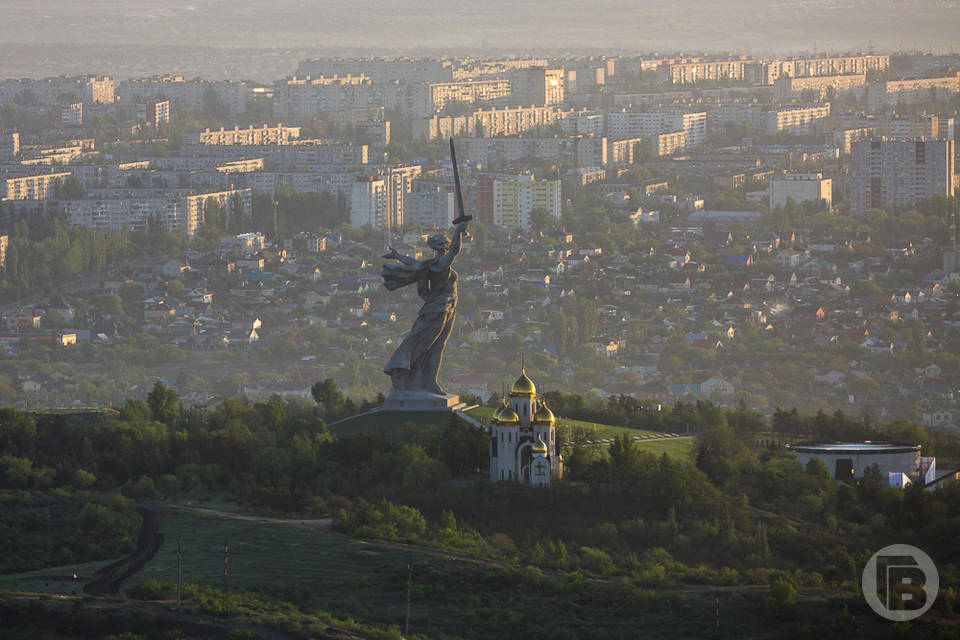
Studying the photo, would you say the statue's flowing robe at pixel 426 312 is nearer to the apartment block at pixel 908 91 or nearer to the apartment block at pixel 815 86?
the apartment block at pixel 908 91

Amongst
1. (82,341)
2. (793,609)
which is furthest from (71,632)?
(82,341)

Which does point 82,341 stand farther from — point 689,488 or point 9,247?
point 689,488

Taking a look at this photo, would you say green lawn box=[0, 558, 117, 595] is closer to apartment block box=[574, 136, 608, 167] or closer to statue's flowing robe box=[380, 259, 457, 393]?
statue's flowing robe box=[380, 259, 457, 393]

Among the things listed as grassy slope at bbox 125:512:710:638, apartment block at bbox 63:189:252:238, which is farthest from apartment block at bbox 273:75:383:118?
grassy slope at bbox 125:512:710:638

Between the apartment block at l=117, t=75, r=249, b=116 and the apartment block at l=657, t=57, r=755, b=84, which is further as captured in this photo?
the apartment block at l=657, t=57, r=755, b=84

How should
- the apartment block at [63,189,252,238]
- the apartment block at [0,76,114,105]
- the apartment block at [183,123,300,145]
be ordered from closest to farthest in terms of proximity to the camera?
the apartment block at [63,189,252,238]
the apartment block at [183,123,300,145]
the apartment block at [0,76,114,105]

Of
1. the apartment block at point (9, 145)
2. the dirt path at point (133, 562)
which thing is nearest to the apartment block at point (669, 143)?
the apartment block at point (9, 145)

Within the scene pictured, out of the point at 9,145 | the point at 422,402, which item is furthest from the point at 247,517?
the point at 9,145
